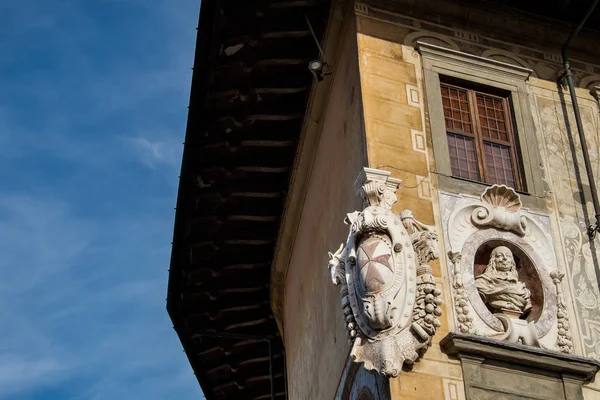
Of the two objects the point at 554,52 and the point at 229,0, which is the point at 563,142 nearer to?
the point at 554,52

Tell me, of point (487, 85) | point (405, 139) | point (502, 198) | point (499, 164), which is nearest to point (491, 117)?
point (487, 85)

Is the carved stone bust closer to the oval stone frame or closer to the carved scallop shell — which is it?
the oval stone frame

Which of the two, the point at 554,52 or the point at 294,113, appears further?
the point at 294,113

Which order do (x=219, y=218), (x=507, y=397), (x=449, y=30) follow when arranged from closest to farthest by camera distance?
(x=507, y=397), (x=449, y=30), (x=219, y=218)

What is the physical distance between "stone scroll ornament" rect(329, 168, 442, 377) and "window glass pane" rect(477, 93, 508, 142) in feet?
8.58

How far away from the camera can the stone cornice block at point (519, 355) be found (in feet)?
43.4

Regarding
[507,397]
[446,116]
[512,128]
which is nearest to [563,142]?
[512,128]

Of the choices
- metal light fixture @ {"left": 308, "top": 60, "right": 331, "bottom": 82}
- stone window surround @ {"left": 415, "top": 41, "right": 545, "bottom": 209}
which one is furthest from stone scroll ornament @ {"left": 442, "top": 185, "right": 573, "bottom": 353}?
metal light fixture @ {"left": 308, "top": 60, "right": 331, "bottom": 82}

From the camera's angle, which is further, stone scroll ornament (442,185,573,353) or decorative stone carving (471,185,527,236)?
decorative stone carving (471,185,527,236)

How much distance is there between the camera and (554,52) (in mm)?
17172

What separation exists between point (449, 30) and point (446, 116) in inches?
59.4

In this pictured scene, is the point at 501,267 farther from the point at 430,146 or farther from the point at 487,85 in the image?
the point at 487,85

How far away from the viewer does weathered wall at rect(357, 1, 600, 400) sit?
13695mm

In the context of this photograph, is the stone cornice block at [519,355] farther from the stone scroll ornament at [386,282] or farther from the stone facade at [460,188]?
the stone scroll ornament at [386,282]
